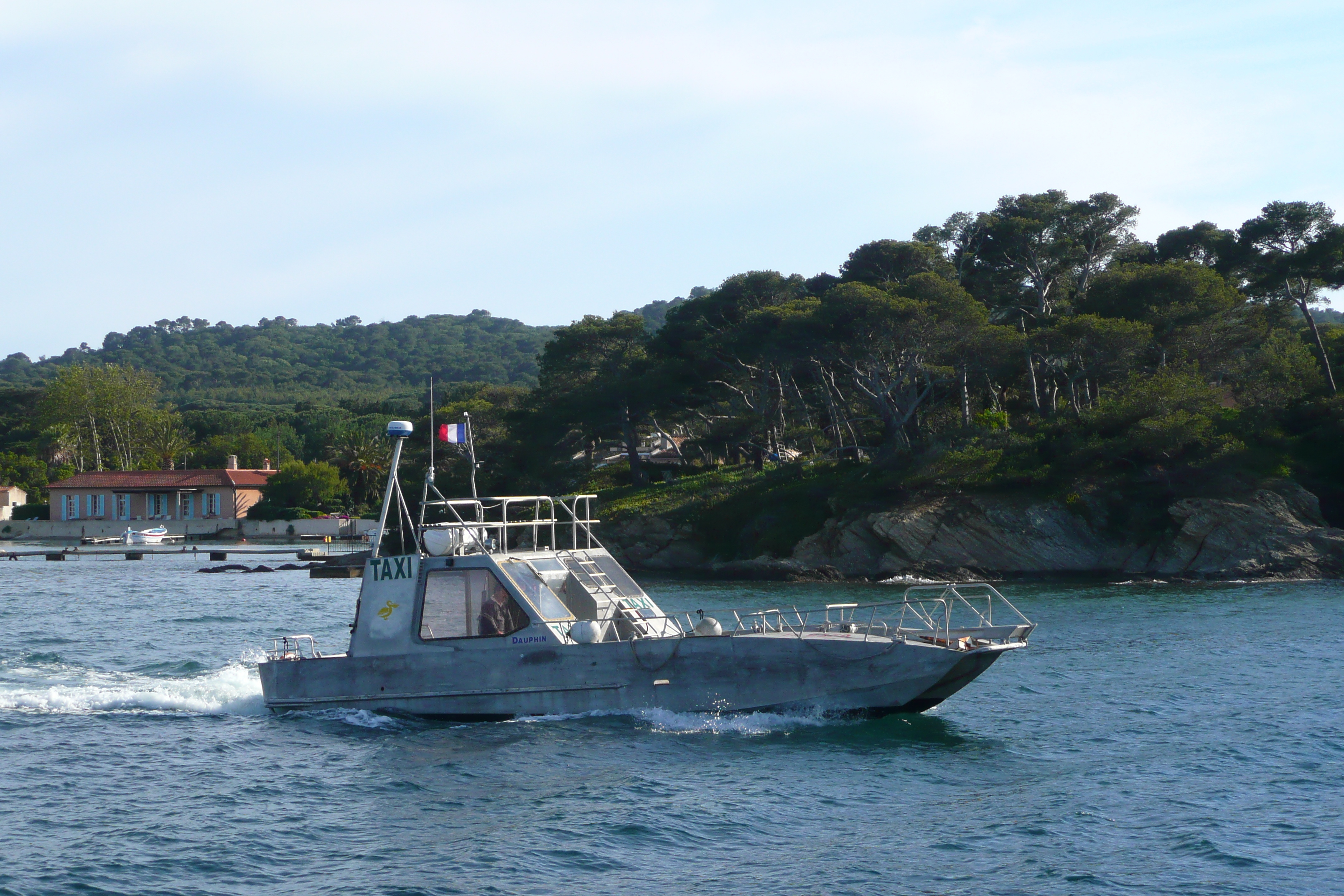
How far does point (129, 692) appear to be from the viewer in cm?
2039

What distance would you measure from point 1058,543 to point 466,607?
33666 mm

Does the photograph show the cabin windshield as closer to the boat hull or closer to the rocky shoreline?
the boat hull

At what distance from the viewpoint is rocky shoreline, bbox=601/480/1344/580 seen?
137 feet

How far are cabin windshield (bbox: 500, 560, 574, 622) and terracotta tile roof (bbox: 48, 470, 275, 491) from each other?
86916mm

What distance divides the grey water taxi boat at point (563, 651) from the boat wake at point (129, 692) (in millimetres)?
1720

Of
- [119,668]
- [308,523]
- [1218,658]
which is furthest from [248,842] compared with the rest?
[308,523]

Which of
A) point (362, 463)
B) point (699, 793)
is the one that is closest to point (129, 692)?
point (699, 793)

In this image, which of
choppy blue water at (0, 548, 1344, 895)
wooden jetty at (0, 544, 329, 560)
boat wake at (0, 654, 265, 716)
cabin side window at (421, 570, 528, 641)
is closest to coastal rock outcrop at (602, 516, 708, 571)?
wooden jetty at (0, 544, 329, 560)

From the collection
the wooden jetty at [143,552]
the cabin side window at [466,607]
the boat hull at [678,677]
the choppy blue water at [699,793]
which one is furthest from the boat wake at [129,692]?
the wooden jetty at [143,552]

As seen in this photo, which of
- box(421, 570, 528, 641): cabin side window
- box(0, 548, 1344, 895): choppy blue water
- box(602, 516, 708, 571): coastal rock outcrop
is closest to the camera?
box(0, 548, 1344, 895): choppy blue water

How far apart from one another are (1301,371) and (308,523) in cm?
7303

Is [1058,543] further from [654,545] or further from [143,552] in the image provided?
[143,552]

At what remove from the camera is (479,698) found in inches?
663

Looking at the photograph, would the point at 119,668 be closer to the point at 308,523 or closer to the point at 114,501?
the point at 308,523
